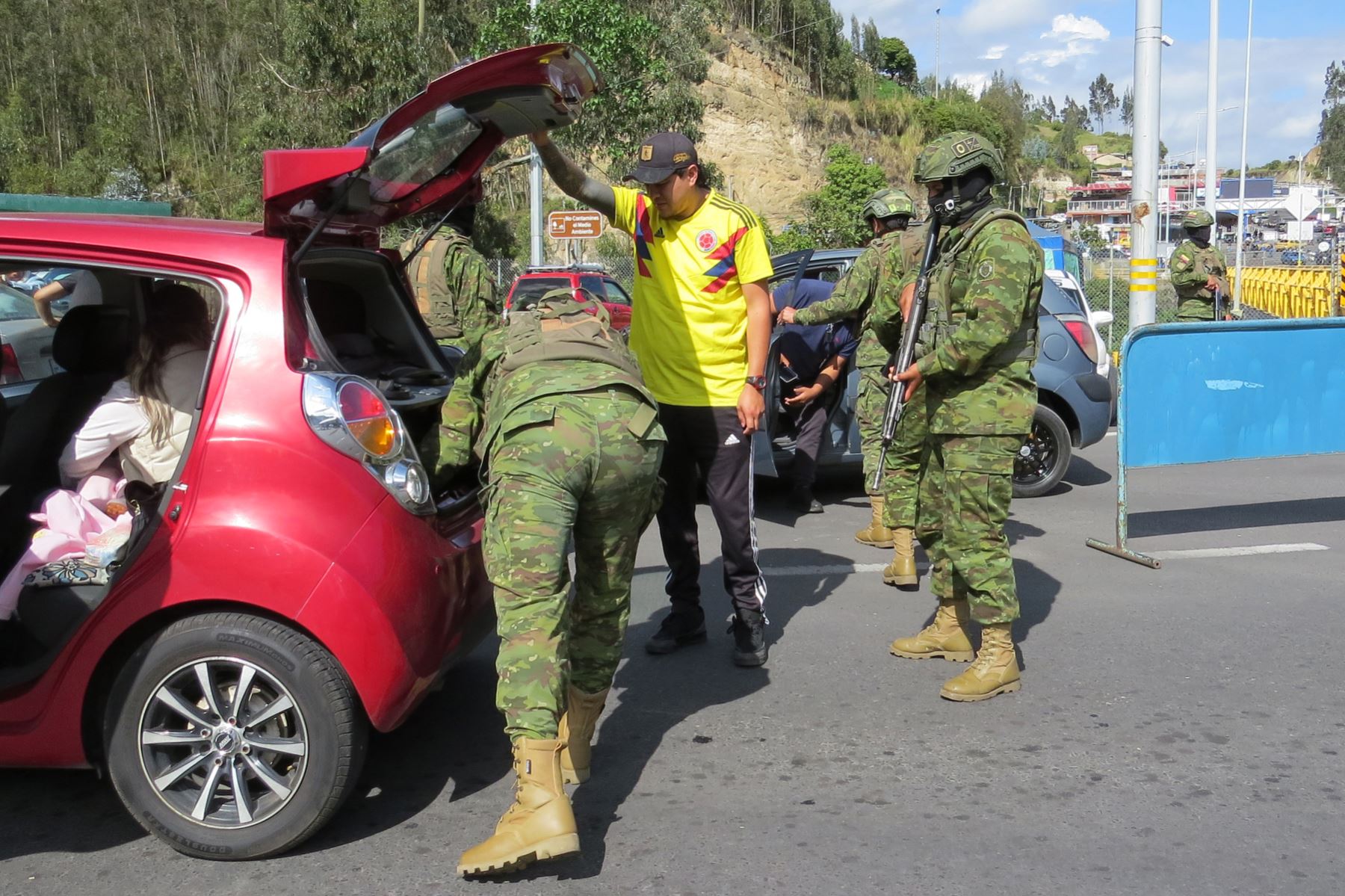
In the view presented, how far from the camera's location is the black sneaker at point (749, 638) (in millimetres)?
4609

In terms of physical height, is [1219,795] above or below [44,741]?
below

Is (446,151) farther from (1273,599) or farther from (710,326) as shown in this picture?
(1273,599)

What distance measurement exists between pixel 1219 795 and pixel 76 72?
4904 cm

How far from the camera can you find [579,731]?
358 cm

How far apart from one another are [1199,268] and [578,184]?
823cm

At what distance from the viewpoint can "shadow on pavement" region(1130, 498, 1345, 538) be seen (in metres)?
6.97

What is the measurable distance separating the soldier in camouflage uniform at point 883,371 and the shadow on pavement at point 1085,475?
2432mm

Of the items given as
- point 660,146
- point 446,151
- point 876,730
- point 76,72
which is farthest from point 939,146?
point 76,72

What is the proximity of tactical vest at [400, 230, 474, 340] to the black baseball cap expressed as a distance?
2.69 m

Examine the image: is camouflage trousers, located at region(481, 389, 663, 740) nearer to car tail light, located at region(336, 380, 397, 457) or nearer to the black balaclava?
car tail light, located at region(336, 380, 397, 457)

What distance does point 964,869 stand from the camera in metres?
3.04

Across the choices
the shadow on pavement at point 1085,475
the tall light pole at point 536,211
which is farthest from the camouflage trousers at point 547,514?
the tall light pole at point 536,211

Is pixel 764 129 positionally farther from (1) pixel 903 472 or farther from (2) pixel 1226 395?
(1) pixel 903 472

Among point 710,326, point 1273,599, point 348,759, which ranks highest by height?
point 710,326
